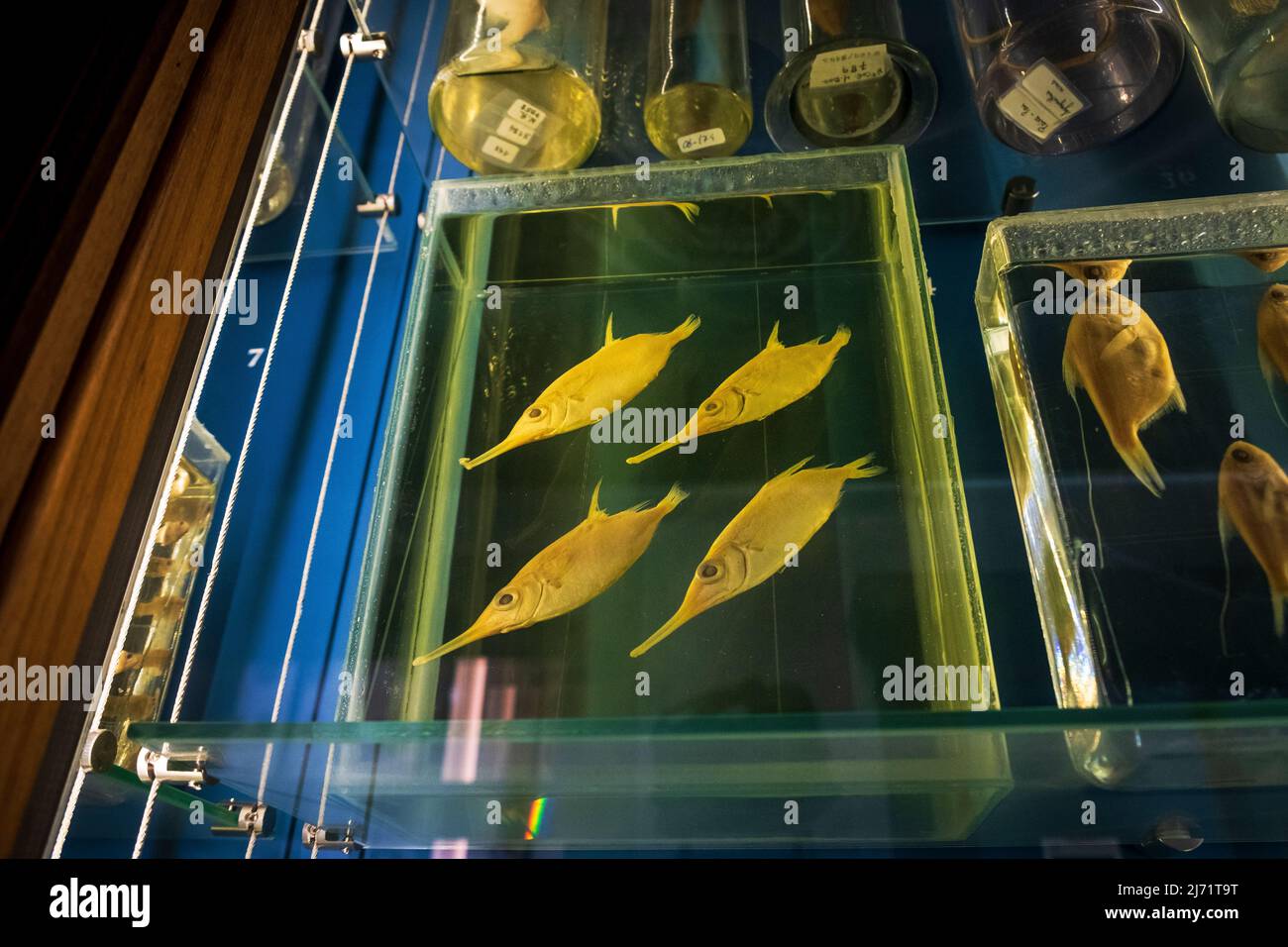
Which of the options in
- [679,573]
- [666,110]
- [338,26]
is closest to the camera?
[679,573]

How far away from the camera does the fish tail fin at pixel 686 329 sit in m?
1.18

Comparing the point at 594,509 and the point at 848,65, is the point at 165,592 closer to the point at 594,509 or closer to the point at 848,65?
the point at 594,509

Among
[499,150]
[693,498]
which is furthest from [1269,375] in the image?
[499,150]

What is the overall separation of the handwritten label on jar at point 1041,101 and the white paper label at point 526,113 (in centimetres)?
63

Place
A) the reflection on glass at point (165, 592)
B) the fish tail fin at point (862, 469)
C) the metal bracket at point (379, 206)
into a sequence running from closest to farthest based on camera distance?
the reflection on glass at point (165, 592)
the fish tail fin at point (862, 469)
the metal bracket at point (379, 206)

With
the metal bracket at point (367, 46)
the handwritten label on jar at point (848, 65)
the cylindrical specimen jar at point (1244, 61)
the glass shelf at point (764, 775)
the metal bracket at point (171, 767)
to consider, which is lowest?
the metal bracket at point (171, 767)

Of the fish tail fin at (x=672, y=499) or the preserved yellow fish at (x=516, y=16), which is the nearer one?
the fish tail fin at (x=672, y=499)

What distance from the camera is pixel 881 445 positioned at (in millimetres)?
1036

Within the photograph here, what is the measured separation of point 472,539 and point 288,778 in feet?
1.04

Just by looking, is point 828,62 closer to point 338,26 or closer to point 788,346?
point 788,346

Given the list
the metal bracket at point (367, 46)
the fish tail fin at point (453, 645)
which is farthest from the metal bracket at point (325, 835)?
the metal bracket at point (367, 46)

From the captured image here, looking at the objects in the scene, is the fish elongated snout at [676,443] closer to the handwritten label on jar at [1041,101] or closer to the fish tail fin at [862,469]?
the fish tail fin at [862,469]

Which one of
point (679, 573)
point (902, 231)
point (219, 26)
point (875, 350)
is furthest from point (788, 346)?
point (219, 26)

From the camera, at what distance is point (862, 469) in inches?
40.1
